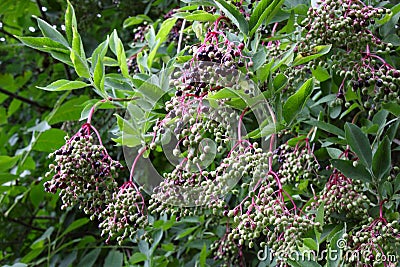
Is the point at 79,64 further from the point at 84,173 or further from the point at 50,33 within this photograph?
the point at 84,173

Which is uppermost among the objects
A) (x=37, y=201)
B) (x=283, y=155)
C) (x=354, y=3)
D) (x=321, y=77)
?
(x=354, y=3)

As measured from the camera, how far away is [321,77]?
62.6 inches

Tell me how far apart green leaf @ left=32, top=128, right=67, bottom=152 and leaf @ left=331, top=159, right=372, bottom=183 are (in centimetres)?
106

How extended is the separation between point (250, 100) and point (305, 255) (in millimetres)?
405

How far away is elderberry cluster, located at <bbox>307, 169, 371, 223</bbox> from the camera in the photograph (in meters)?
1.33

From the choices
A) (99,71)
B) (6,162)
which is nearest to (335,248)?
(99,71)

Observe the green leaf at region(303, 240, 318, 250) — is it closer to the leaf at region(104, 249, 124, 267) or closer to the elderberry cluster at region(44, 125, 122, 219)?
the elderberry cluster at region(44, 125, 122, 219)

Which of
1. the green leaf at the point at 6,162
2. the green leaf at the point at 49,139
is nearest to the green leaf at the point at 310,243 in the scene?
the green leaf at the point at 49,139

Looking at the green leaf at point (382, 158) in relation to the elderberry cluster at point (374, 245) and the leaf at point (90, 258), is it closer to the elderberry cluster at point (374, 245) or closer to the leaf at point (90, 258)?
the elderberry cluster at point (374, 245)

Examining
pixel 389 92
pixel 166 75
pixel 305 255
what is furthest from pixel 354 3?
pixel 305 255

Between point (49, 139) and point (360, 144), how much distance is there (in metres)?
1.15

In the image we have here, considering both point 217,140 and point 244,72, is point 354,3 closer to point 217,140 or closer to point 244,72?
point 244,72

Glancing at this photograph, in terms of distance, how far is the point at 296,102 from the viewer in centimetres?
127

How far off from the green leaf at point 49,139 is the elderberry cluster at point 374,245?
3.78 feet
